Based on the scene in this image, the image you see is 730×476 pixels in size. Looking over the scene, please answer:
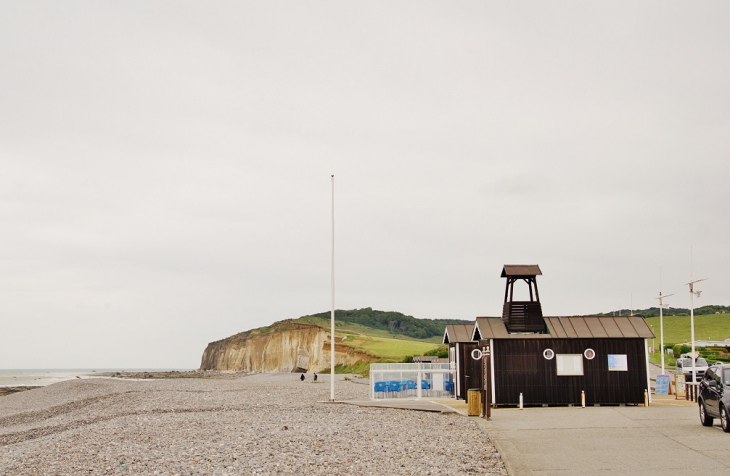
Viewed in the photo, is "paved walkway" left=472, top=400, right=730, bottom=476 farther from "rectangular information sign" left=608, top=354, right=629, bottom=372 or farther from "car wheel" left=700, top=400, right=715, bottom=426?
"rectangular information sign" left=608, top=354, right=629, bottom=372

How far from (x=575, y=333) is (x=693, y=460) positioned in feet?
51.7

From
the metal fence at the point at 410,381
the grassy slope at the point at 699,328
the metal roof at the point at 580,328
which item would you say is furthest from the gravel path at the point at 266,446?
the grassy slope at the point at 699,328

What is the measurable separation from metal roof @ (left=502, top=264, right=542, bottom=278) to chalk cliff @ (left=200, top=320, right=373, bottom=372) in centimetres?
6646

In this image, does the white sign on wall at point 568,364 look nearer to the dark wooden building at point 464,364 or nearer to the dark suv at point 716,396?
the dark wooden building at point 464,364

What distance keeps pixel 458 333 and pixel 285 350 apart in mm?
91351

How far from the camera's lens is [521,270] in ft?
102

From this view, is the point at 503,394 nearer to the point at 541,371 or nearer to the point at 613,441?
the point at 541,371

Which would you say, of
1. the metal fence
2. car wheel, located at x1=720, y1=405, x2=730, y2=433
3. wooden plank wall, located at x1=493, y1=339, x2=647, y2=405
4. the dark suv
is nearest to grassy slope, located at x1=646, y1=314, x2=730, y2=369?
the metal fence

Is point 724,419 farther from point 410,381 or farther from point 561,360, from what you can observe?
point 410,381

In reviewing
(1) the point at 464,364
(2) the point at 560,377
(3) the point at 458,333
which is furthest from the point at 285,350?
(2) the point at 560,377

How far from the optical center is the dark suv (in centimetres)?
1864

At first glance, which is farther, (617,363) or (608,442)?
(617,363)

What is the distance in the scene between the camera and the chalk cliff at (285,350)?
111556 millimetres

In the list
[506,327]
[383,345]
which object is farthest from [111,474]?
[383,345]
